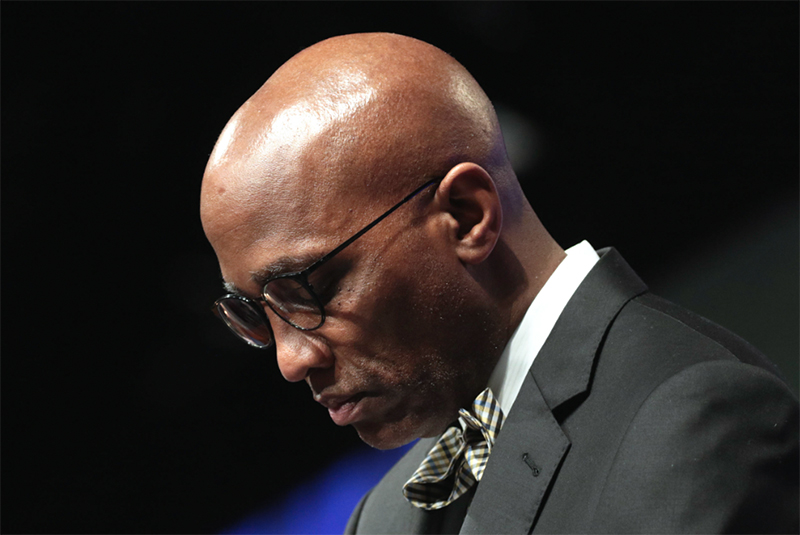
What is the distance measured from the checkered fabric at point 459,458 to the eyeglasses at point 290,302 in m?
0.39

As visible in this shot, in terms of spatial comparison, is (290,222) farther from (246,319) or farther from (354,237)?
(246,319)

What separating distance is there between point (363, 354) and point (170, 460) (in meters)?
1.62

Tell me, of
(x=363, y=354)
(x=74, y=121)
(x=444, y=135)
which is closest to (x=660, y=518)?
(x=363, y=354)

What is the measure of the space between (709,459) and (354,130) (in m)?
0.87

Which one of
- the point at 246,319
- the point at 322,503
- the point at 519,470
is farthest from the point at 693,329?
the point at 322,503

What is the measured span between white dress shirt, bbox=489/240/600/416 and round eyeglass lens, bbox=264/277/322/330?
1.34ft

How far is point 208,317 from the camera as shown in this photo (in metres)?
2.81

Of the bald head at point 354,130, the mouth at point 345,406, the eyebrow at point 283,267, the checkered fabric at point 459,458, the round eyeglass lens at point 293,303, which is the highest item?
the bald head at point 354,130

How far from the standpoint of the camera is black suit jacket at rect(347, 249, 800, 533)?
1.15 meters

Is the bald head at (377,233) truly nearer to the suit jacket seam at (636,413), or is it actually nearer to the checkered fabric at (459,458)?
the checkered fabric at (459,458)

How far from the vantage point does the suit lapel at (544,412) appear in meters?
1.37

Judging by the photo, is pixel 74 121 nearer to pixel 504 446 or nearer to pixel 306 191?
pixel 306 191

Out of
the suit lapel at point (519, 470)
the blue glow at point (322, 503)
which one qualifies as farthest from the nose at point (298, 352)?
the blue glow at point (322, 503)

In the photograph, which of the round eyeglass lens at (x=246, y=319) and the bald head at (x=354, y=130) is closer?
the bald head at (x=354, y=130)
